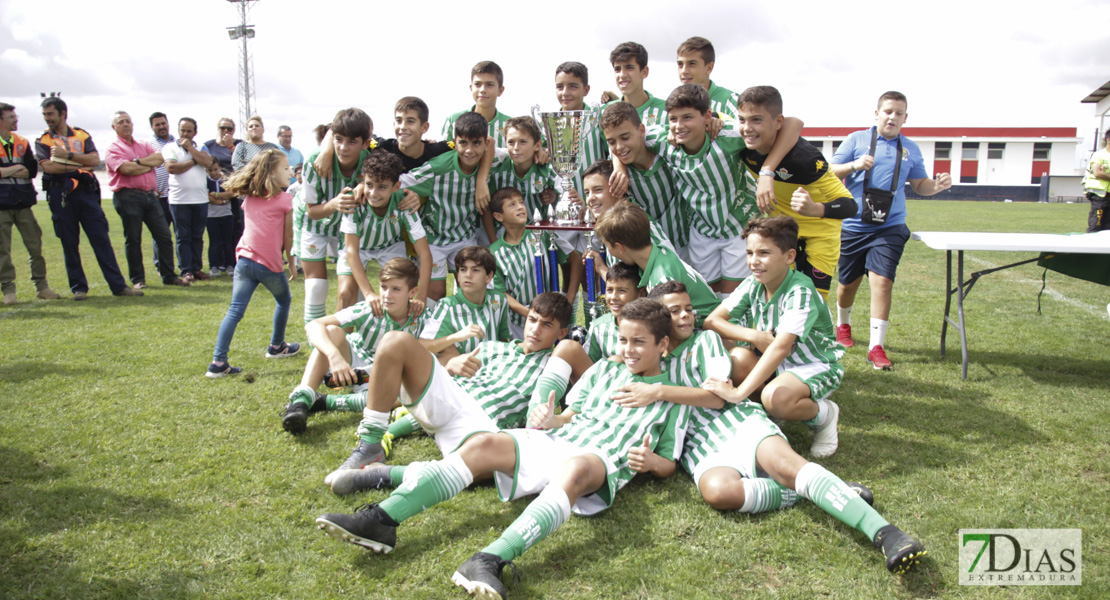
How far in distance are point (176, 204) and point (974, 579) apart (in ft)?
30.5

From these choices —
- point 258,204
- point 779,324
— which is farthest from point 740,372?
point 258,204

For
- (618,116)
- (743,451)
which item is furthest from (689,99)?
(743,451)

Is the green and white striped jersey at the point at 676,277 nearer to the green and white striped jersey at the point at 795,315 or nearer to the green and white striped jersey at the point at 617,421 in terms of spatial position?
the green and white striped jersey at the point at 795,315

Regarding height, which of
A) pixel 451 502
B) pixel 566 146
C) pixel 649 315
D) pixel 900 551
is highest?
pixel 566 146

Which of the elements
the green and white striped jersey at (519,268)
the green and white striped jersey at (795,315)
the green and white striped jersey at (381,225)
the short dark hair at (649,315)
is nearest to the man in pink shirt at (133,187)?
the green and white striped jersey at (381,225)

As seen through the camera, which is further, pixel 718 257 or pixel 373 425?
pixel 718 257

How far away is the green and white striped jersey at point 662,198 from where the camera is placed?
4.33 metres

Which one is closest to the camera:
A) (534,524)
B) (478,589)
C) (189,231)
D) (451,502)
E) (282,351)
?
(478,589)

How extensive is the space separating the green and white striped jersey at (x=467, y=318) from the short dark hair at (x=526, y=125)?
110 centimetres

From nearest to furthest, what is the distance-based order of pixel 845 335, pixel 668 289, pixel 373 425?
pixel 373 425 < pixel 668 289 < pixel 845 335

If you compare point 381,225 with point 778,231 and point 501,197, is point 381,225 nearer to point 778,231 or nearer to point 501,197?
point 501,197

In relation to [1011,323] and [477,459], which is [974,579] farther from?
[1011,323]

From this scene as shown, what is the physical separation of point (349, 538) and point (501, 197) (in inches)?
102

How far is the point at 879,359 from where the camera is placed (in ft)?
15.9
